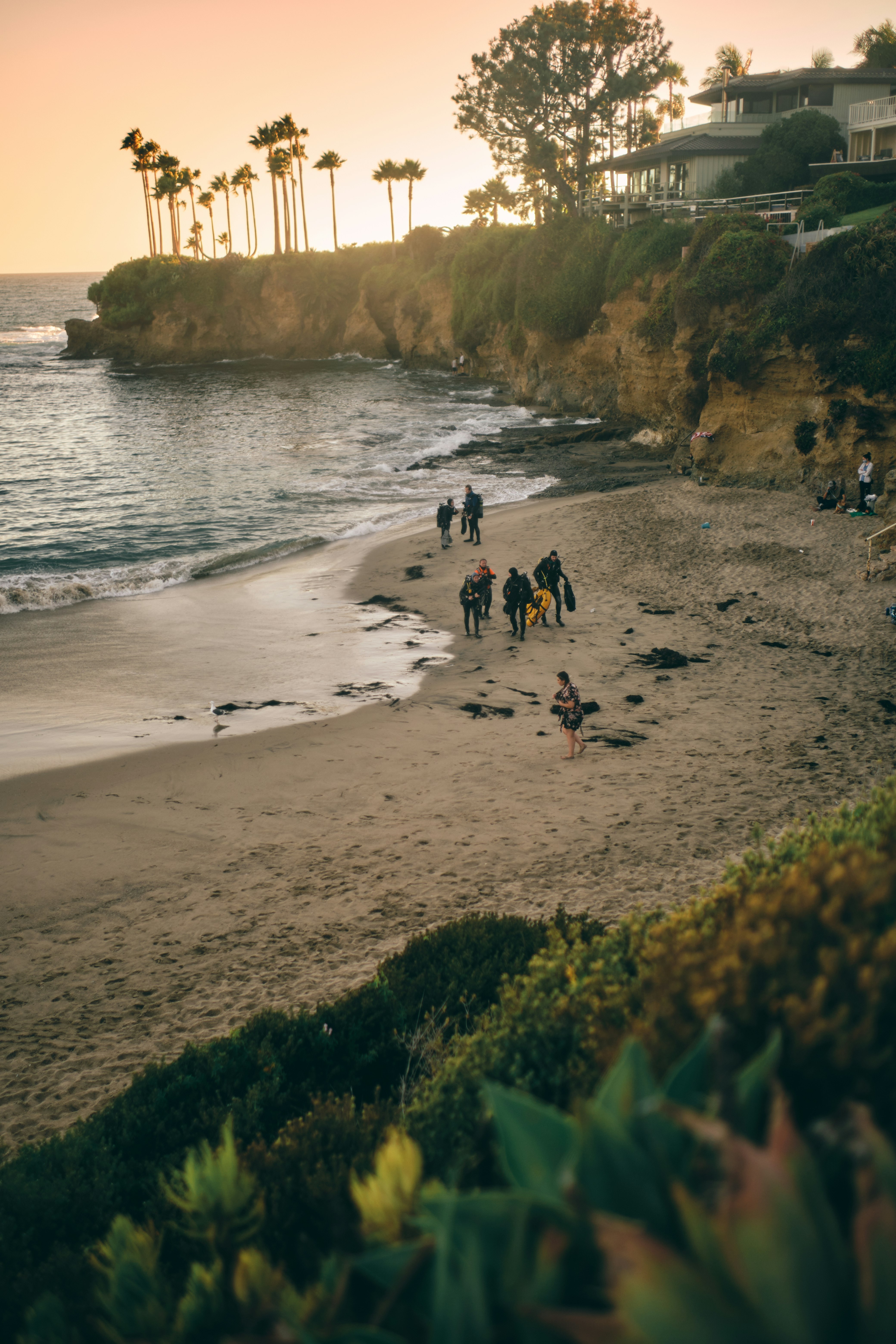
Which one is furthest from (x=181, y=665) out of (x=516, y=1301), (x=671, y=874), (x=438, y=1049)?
(x=516, y=1301)

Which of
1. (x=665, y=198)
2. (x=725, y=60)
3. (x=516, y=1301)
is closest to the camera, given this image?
(x=516, y=1301)

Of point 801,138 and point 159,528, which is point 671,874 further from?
point 801,138

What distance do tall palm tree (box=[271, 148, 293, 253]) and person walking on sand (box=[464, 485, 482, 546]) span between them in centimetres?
8385

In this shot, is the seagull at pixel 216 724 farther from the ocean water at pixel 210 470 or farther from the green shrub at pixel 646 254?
the green shrub at pixel 646 254

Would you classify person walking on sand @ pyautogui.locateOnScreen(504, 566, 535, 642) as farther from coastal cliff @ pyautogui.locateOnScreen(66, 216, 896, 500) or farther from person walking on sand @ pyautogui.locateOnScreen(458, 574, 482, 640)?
coastal cliff @ pyautogui.locateOnScreen(66, 216, 896, 500)

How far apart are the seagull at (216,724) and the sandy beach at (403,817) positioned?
1.92 ft

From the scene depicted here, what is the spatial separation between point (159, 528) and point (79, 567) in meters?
4.86

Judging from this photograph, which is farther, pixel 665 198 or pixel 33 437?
pixel 33 437

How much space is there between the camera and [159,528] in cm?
3070

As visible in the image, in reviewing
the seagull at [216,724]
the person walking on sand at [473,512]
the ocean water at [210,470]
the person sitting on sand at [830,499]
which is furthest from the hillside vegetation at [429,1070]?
the person sitting on sand at [830,499]

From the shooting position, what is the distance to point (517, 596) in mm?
17438

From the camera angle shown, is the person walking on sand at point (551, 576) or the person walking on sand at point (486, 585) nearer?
the person walking on sand at point (551, 576)

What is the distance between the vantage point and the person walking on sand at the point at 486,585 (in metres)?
18.2

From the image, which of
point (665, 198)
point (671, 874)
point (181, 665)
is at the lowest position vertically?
point (671, 874)
